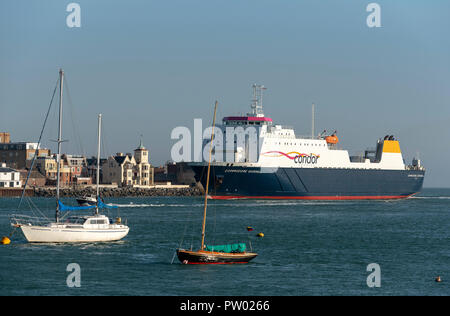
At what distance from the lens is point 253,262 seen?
34281 millimetres

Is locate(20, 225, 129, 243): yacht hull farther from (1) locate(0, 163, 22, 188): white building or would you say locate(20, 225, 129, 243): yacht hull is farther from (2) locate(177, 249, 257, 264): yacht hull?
(1) locate(0, 163, 22, 188): white building

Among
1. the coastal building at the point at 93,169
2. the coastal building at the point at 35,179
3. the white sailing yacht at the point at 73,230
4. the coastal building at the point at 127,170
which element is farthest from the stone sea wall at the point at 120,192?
the white sailing yacht at the point at 73,230

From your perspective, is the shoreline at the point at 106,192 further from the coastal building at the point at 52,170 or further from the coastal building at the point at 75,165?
the coastal building at the point at 75,165

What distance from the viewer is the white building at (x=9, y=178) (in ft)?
377

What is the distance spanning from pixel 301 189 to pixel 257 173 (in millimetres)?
8441

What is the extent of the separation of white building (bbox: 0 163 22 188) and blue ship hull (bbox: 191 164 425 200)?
40.0 m

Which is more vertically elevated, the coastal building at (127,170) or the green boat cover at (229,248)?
the coastal building at (127,170)

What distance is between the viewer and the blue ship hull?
84.4 metres

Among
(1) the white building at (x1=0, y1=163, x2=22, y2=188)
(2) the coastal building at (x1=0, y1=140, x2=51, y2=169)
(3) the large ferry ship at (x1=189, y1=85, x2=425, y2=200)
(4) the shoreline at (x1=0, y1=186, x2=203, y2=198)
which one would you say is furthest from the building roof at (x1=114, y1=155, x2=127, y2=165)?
(3) the large ferry ship at (x1=189, y1=85, x2=425, y2=200)

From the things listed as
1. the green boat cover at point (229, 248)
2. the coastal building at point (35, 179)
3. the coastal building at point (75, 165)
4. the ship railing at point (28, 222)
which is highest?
A: the coastal building at point (75, 165)

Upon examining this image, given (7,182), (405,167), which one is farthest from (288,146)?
(7,182)

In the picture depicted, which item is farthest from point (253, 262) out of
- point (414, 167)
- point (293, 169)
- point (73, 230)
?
point (414, 167)

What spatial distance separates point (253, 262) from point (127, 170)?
10759 cm
